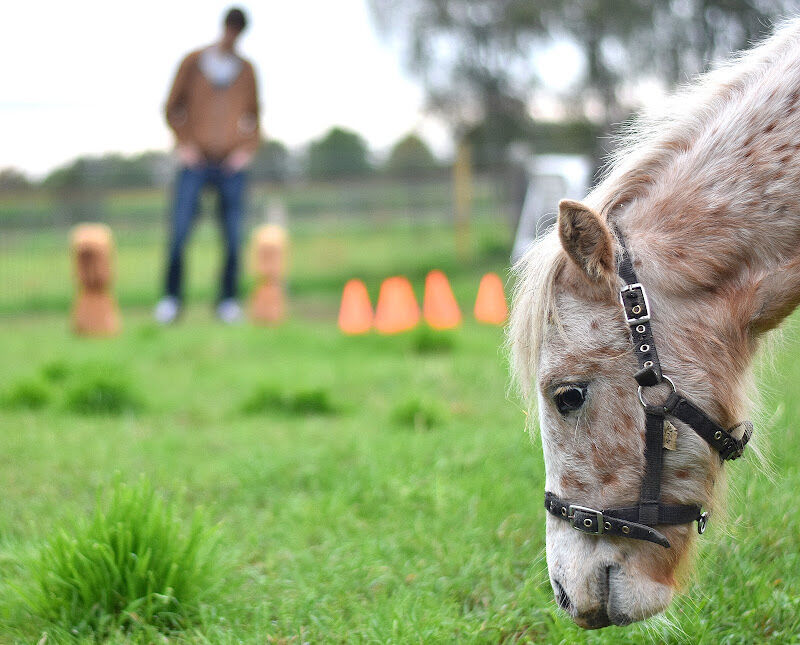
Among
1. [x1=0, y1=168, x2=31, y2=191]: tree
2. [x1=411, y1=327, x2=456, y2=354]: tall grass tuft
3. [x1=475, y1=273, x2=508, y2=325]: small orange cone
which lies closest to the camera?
[x1=411, y1=327, x2=456, y2=354]: tall grass tuft

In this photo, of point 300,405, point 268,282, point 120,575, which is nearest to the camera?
point 120,575

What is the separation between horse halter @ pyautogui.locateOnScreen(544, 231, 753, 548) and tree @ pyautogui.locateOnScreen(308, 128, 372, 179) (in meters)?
13.8

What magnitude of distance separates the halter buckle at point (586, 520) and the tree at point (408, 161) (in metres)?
13.9

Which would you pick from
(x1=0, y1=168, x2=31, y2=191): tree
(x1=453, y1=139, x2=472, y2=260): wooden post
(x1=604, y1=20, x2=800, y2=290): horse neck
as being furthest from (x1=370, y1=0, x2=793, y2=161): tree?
(x1=0, y1=168, x2=31, y2=191): tree

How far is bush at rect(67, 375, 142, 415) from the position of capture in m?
5.45

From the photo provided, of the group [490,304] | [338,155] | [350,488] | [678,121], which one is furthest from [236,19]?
[678,121]

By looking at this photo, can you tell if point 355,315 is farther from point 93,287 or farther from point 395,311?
point 93,287

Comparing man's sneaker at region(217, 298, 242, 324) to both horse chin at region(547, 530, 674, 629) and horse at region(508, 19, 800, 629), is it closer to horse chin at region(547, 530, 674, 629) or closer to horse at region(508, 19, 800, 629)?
horse at region(508, 19, 800, 629)

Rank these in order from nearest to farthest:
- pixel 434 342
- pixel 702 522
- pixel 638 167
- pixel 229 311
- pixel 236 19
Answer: pixel 702 522 → pixel 638 167 → pixel 434 342 → pixel 236 19 → pixel 229 311

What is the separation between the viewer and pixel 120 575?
2.62 meters

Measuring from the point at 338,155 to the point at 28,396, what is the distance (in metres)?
10.8

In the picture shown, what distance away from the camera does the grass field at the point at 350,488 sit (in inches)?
103

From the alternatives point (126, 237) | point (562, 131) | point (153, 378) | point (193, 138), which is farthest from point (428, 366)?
point (562, 131)

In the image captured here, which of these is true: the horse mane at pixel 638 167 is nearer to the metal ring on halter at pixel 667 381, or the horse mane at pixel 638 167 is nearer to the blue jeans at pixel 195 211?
the metal ring on halter at pixel 667 381
